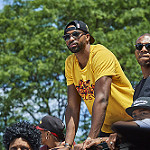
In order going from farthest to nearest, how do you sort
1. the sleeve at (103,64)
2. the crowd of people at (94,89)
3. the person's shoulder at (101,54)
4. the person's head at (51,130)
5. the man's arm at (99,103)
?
the person's head at (51,130) → the person's shoulder at (101,54) → the sleeve at (103,64) → the crowd of people at (94,89) → the man's arm at (99,103)

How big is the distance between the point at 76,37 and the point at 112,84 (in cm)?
55

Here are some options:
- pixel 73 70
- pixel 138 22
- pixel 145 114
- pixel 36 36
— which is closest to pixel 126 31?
pixel 138 22

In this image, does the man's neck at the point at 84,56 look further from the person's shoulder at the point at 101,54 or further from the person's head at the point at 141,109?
the person's head at the point at 141,109

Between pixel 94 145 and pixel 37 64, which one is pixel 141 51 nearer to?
pixel 94 145

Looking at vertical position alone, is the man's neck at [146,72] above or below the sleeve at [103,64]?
below

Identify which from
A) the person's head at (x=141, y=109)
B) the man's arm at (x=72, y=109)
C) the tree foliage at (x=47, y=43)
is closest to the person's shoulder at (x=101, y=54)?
the man's arm at (x=72, y=109)

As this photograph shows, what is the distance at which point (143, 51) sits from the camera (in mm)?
2830

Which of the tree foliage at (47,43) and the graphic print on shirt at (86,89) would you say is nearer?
the graphic print on shirt at (86,89)

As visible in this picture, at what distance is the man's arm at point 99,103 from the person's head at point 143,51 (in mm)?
315

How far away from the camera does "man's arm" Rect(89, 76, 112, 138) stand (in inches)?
101

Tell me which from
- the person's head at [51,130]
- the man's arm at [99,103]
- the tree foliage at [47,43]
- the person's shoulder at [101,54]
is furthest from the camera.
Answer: the tree foliage at [47,43]

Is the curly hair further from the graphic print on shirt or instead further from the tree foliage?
the tree foliage

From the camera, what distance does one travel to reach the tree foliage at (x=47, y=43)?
12570mm

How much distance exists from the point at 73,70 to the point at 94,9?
34.5 feet
